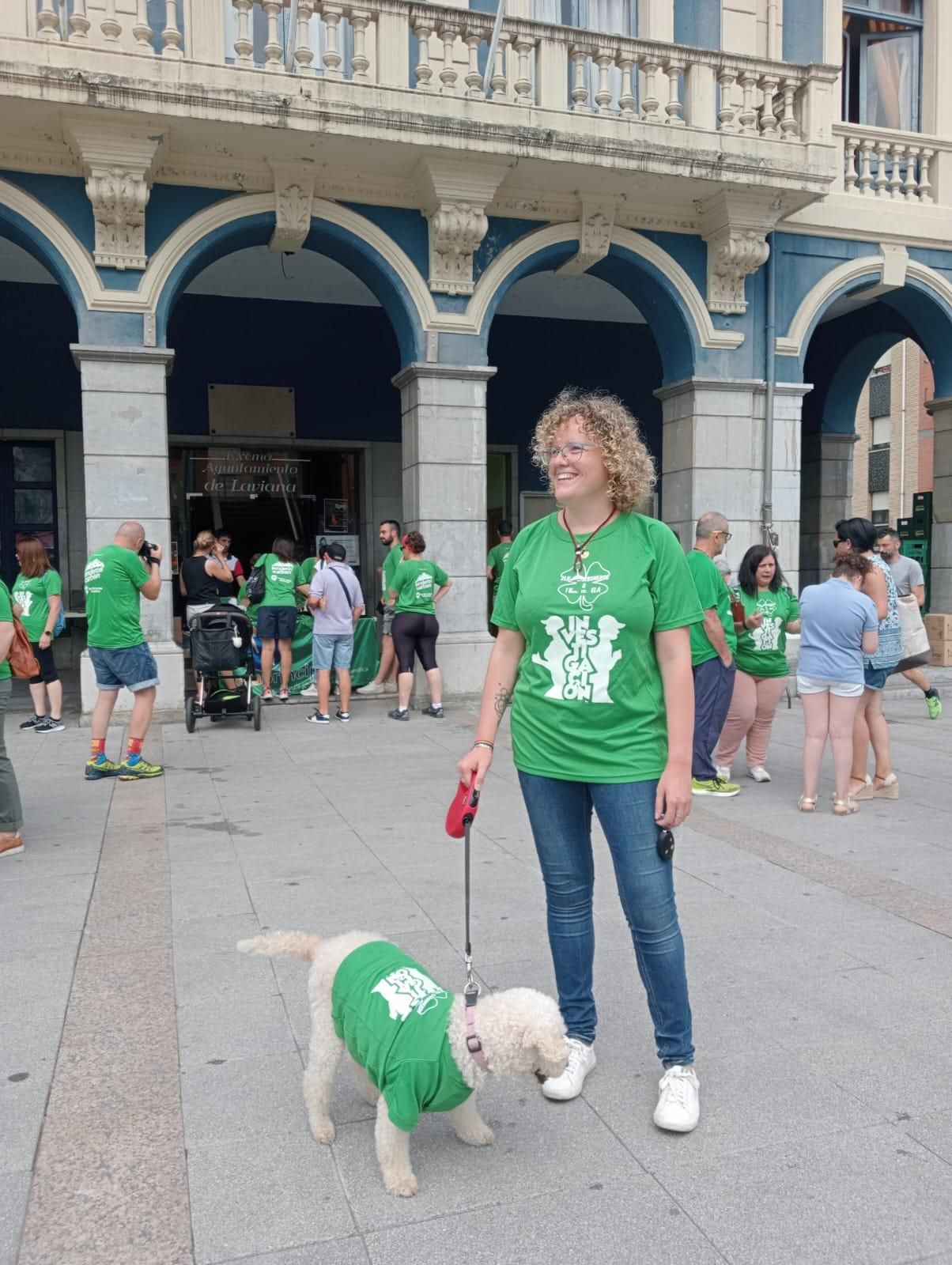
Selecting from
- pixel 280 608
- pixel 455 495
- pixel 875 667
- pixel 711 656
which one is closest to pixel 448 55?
pixel 455 495

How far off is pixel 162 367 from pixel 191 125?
2229 mm

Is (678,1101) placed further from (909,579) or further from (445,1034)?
(909,579)

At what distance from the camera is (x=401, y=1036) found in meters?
2.46

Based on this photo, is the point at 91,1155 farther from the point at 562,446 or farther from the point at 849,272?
the point at 849,272

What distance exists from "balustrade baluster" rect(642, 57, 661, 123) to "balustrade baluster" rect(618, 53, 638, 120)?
13cm

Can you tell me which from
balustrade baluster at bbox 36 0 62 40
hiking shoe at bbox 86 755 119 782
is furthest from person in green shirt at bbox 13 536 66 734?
balustrade baluster at bbox 36 0 62 40

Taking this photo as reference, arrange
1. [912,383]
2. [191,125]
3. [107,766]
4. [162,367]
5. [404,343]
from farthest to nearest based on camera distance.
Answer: [912,383], [404,343], [162,367], [191,125], [107,766]

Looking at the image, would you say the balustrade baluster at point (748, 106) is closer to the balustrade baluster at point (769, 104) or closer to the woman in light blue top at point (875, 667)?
the balustrade baluster at point (769, 104)

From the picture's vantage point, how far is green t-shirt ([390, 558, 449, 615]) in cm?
1015

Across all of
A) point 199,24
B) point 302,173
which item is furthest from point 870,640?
point 199,24

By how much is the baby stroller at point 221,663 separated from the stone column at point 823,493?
10.7m

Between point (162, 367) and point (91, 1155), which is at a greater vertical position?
point (162, 367)

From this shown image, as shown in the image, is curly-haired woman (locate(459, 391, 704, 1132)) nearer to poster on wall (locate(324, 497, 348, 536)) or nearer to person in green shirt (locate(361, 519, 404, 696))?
person in green shirt (locate(361, 519, 404, 696))

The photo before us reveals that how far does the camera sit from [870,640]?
6.33m
